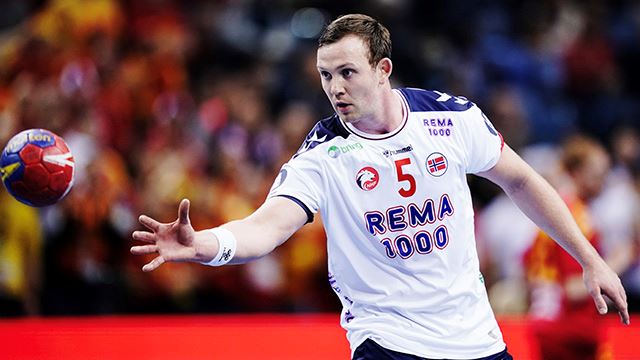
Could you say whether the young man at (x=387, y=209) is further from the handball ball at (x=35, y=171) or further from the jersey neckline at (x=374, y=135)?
the handball ball at (x=35, y=171)

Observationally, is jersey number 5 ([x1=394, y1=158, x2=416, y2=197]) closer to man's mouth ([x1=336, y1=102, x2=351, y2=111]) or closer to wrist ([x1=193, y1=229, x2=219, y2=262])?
man's mouth ([x1=336, y1=102, x2=351, y2=111])

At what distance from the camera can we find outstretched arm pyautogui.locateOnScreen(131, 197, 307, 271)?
3.76 m

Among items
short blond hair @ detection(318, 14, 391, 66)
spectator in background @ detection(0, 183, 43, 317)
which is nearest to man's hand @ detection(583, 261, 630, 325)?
short blond hair @ detection(318, 14, 391, 66)

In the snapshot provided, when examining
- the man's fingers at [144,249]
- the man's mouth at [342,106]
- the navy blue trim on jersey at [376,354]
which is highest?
the man's mouth at [342,106]

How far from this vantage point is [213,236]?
401cm

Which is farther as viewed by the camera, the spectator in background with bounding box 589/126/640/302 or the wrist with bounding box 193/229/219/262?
the spectator in background with bounding box 589/126/640/302

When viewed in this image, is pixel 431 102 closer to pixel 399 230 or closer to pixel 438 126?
pixel 438 126

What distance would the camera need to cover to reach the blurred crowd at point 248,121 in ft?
29.4

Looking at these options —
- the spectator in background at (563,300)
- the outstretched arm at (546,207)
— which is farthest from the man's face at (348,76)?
the spectator in background at (563,300)

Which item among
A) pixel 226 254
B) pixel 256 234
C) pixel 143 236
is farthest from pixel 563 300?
pixel 143 236

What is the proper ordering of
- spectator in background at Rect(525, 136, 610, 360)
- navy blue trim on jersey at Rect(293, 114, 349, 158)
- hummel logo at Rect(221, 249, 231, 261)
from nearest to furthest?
hummel logo at Rect(221, 249, 231, 261)
navy blue trim on jersey at Rect(293, 114, 349, 158)
spectator in background at Rect(525, 136, 610, 360)

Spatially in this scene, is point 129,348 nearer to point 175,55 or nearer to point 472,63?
point 175,55

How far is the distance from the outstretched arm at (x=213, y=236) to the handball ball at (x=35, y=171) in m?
1.06

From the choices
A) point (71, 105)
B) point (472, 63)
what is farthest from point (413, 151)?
point (472, 63)
